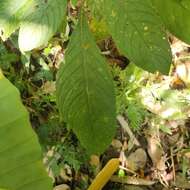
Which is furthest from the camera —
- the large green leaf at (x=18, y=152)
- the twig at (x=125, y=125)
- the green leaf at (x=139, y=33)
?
the twig at (x=125, y=125)

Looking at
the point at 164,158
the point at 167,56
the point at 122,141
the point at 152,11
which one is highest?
the point at 152,11

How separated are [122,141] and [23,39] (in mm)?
1031

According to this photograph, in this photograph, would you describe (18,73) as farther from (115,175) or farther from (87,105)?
(87,105)

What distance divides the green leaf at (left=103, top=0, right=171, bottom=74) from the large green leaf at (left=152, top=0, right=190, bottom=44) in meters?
0.02

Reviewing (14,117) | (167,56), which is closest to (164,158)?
(167,56)

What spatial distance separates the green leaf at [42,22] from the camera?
1.05m

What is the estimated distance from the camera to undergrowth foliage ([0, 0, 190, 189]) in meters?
1.05

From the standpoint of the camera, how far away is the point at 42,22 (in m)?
1.05

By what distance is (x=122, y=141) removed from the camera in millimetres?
2006

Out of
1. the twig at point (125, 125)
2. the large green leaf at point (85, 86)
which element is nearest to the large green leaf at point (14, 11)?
the large green leaf at point (85, 86)

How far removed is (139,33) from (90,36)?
15 cm

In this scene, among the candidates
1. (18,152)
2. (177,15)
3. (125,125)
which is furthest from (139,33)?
(125,125)

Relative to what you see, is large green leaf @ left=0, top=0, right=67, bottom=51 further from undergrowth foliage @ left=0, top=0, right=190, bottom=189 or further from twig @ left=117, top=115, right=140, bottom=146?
twig @ left=117, top=115, right=140, bottom=146

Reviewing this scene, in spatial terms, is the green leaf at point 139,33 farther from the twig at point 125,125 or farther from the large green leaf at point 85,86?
the twig at point 125,125
